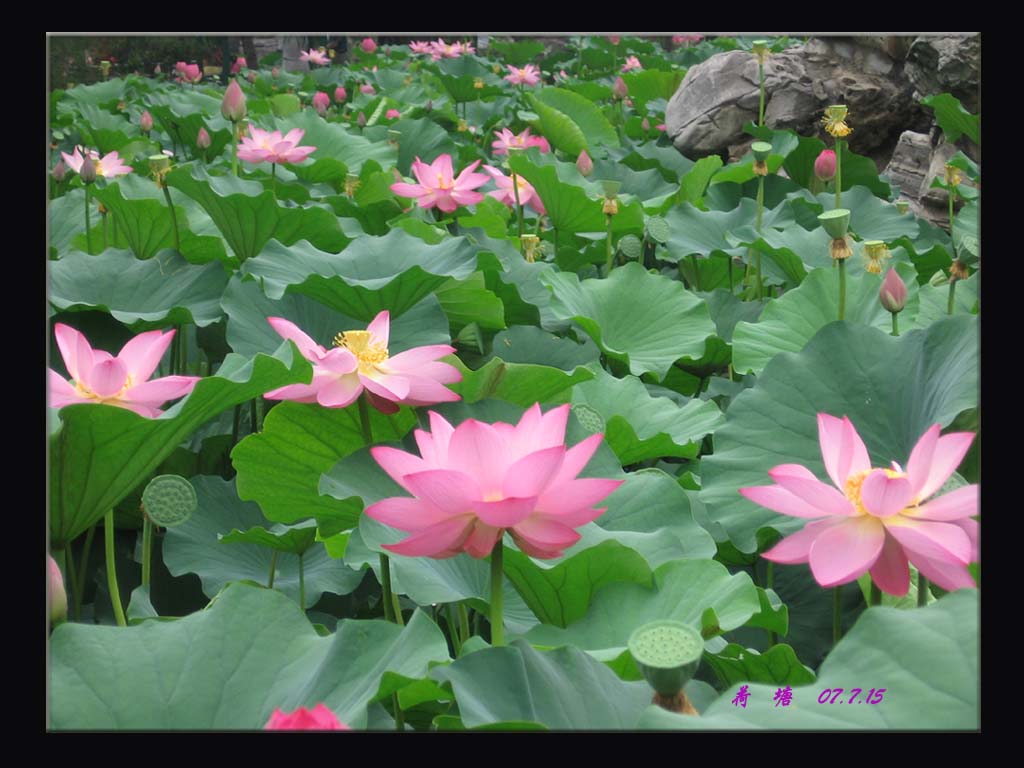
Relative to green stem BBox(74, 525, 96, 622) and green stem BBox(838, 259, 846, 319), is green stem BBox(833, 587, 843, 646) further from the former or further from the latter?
green stem BBox(74, 525, 96, 622)

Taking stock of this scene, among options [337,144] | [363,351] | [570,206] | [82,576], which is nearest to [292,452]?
[363,351]

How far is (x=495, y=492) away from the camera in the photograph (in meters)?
0.73

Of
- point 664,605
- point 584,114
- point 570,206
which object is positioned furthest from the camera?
point 584,114

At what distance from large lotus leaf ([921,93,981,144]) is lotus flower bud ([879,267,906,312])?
3.67 feet

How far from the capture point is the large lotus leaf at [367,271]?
4.22 ft

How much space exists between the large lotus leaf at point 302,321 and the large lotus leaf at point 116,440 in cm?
40

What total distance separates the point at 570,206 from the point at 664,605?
4.26ft

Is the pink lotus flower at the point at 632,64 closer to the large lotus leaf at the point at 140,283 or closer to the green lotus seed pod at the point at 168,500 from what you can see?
the large lotus leaf at the point at 140,283

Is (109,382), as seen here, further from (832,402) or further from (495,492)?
(832,402)

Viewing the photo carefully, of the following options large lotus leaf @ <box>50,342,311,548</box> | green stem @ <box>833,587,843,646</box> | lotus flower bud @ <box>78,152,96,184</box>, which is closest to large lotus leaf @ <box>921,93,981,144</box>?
green stem @ <box>833,587,843,646</box>

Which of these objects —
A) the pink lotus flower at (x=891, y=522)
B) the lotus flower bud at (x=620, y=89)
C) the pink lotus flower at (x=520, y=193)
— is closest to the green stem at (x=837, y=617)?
the pink lotus flower at (x=891, y=522)

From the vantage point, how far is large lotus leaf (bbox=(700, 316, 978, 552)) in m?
1.02

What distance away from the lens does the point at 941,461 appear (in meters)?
0.77
